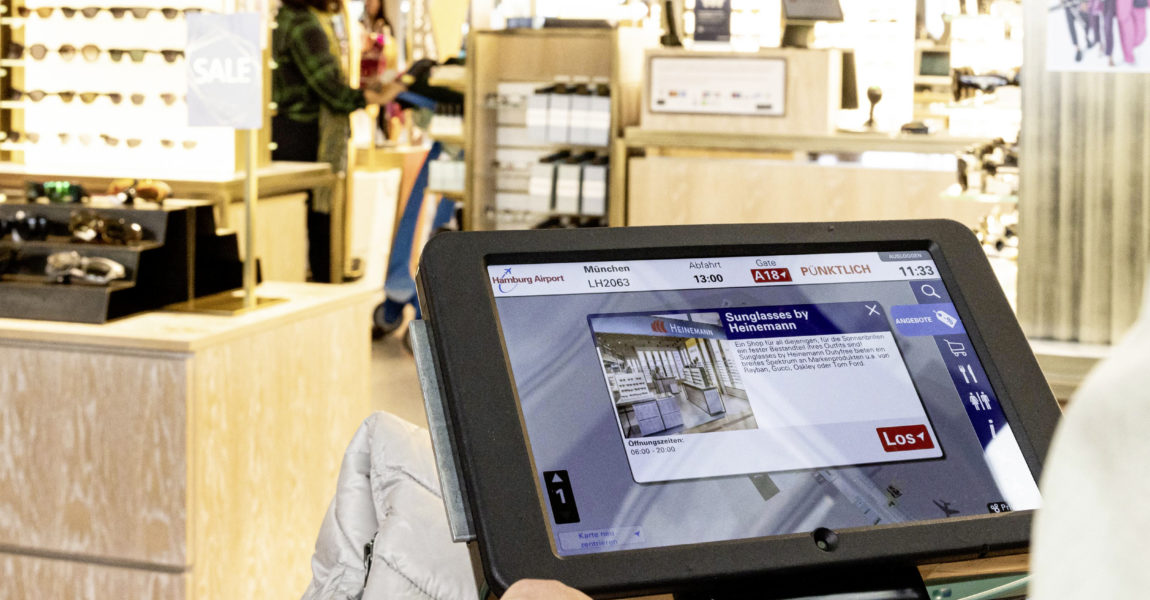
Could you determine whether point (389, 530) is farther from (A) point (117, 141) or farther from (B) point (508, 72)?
(B) point (508, 72)

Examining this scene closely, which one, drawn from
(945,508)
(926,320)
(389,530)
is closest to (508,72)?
(389,530)

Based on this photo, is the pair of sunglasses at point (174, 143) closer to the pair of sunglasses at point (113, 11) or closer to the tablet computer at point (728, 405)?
the pair of sunglasses at point (113, 11)

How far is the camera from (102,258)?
99.3 inches

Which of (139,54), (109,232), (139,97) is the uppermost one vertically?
(139,54)

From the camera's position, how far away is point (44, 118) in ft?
15.1

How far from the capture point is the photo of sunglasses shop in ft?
2.42

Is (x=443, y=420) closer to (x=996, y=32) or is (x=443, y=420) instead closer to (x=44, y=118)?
(x=996, y=32)

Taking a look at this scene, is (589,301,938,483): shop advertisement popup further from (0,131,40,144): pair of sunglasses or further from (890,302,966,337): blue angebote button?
(0,131,40,144): pair of sunglasses

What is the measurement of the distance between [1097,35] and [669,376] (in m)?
1.24

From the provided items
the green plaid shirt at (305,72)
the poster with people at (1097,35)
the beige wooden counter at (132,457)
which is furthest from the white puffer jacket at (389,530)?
the green plaid shirt at (305,72)

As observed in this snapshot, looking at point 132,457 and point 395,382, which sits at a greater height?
point 132,457

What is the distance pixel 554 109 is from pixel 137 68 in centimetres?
166

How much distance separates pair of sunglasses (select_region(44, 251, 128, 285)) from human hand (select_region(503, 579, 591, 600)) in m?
2.11

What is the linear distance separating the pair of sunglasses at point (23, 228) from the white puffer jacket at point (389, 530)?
68.6 inches
